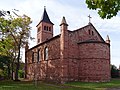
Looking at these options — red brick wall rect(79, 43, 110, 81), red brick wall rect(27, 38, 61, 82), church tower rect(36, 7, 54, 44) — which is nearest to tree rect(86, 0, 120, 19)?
red brick wall rect(79, 43, 110, 81)

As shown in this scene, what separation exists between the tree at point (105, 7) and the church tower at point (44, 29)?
46.5 meters

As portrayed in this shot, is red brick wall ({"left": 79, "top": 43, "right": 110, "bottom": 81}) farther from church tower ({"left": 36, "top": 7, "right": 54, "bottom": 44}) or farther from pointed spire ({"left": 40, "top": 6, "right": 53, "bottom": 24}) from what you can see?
pointed spire ({"left": 40, "top": 6, "right": 53, "bottom": 24})

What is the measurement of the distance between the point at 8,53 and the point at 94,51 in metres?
20.7

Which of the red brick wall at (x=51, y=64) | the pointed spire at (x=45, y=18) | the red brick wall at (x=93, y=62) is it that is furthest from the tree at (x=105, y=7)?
the pointed spire at (x=45, y=18)

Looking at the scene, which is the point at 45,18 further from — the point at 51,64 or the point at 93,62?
A: the point at 93,62

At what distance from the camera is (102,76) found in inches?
1249

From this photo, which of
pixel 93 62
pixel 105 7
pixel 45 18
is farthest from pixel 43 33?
pixel 105 7

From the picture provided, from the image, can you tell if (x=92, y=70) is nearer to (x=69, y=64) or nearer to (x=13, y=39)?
(x=69, y=64)

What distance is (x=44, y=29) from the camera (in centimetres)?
5528

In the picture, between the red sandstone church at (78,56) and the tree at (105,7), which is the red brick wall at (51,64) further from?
the tree at (105,7)

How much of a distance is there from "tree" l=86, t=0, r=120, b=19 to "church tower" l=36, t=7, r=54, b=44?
46465 mm

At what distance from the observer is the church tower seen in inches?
2146

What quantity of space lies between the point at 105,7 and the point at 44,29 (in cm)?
4799

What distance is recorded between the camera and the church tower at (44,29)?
179ft
